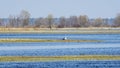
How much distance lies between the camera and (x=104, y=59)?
4197 centimetres

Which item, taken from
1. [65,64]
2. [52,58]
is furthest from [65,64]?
[52,58]

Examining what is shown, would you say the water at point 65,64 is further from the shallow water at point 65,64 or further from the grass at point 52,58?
the grass at point 52,58

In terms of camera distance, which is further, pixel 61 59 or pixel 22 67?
pixel 61 59

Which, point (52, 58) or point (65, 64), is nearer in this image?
point (65, 64)

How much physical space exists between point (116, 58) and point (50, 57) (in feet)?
19.5

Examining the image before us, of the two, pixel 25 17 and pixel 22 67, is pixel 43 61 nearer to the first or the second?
pixel 22 67

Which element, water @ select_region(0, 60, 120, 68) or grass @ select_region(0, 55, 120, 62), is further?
grass @ select_region(0, 55, 120, 62)

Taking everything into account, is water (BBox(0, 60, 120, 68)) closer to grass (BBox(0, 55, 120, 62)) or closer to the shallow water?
the shallow water

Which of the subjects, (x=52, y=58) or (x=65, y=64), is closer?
(x=65, y=64)

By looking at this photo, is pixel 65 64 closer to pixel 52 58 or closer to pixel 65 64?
pixel 65 64

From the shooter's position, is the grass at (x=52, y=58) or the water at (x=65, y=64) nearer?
the water at (x=65, y=64)

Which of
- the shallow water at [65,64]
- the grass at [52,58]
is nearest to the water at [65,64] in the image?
the shallow water at [65,64]

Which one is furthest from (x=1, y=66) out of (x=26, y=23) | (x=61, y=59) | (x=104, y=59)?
(x=26, y=23)

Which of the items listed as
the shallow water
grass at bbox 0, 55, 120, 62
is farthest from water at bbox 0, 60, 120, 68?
grass at bbox 0, 55, 120, 62
